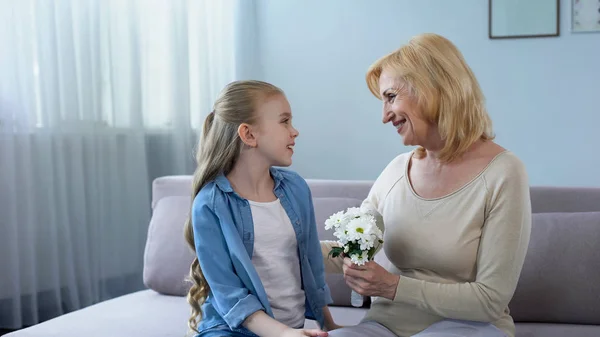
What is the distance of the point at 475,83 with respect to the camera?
1.91 m

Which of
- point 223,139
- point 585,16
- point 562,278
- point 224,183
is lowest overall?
point 562,278

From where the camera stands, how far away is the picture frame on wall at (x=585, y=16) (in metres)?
3.61

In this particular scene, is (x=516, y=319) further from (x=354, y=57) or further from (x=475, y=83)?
(x=354, y=57)

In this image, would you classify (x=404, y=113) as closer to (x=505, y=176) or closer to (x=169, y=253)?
(x=505, y=176)

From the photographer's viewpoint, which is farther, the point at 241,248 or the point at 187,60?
the point at 187,60

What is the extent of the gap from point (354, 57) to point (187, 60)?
0.89 m

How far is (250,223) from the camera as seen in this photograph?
187 cm

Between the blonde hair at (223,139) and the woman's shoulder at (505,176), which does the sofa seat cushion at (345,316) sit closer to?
the blonde hair at (223,139)

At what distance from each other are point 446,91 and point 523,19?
2072 millimetres

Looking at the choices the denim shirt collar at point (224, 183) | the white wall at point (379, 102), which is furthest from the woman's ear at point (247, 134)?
the white wall at point (379, 102)

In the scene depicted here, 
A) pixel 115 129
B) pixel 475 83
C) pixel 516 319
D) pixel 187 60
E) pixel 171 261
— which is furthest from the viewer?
pixel 187 60

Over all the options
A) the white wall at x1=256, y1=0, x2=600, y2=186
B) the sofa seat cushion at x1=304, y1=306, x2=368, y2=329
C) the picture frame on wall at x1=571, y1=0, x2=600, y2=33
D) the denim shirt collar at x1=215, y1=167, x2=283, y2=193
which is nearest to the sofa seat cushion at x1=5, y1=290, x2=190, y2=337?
the sofa seat cushion at x1=304, y1=306, x2=368, y2=329

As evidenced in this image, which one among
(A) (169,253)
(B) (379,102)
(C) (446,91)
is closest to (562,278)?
(C) (446,91)

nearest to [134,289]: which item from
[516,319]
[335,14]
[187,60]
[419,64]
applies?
[187,60]
